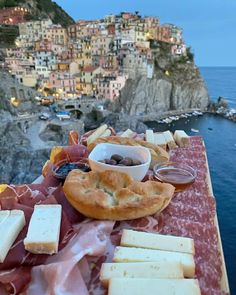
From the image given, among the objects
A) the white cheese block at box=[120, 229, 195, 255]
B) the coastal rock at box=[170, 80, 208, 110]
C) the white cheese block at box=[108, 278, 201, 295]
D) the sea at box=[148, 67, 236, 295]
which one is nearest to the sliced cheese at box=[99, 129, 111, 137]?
the white cheese block at box=[120, 229, 195, 255]

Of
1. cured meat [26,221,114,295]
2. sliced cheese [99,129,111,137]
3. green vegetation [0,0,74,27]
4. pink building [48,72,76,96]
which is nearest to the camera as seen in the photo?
cured meat [26,221,114,295]

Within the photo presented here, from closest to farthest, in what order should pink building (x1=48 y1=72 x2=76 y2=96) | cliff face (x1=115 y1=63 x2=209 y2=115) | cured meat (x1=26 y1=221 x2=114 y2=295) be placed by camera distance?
1. cured meat (x1=26 y1=221 x2=114 y2=295)
2. pink building (x1=48 y1=72 x2=76 y2=96)
3. cliff face (x1=115 y1=63 x2=209 y2=115)

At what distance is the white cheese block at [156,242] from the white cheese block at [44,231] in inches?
13.7

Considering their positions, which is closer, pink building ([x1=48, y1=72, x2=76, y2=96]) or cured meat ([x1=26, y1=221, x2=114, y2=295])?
cured meat ([x1=26, y1=221, x2=114, y2=295])

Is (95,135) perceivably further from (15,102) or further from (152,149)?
(15,102)

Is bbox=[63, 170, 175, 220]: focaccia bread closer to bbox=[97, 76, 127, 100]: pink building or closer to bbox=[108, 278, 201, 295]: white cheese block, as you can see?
bbox=[108, 278, 201, 295]: white cheese block

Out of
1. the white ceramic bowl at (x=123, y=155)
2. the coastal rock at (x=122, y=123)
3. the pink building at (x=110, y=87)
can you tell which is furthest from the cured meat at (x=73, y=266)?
the pink building at (x=110, y=87)

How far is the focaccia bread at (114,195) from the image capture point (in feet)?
5.41

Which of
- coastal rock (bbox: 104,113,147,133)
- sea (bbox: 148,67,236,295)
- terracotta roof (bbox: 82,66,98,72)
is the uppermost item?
terracotta roof (bbox: 82,66,98,72)

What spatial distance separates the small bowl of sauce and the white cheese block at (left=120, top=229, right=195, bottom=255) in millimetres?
636

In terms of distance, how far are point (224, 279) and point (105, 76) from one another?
3810 cm

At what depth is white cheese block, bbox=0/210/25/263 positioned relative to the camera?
1.36m

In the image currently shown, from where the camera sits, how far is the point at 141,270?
125 cm

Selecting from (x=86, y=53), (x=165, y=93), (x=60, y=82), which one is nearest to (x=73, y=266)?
(x=60, y=82)
